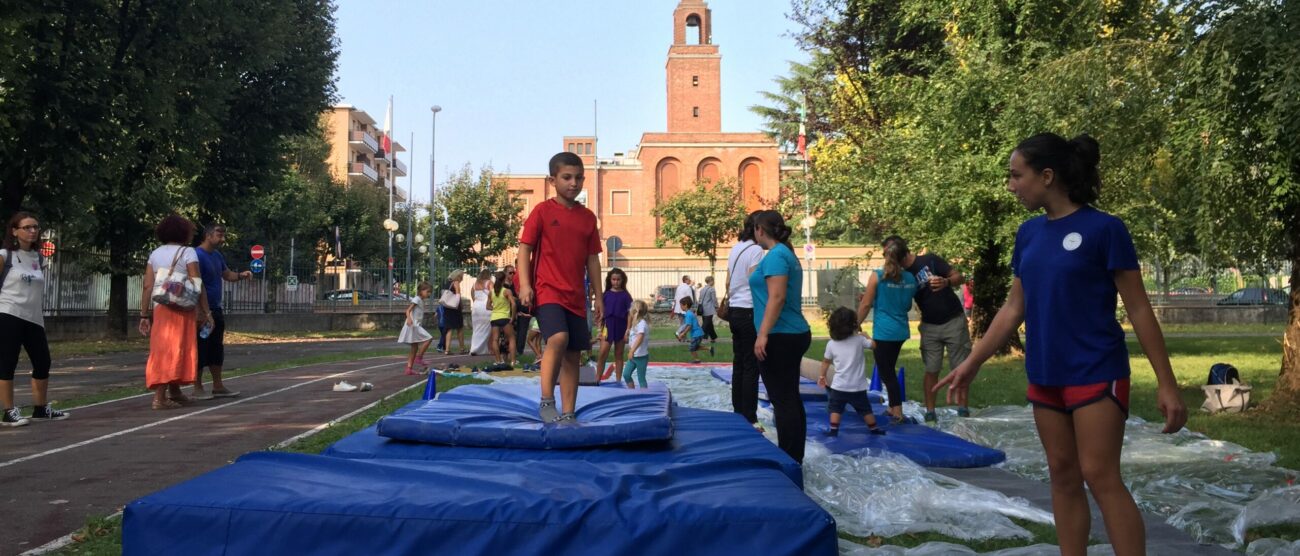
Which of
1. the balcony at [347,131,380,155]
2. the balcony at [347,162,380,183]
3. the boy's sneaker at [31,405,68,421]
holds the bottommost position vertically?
the boy's sneaker at [31,405,68,421]

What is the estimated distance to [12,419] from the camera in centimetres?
895

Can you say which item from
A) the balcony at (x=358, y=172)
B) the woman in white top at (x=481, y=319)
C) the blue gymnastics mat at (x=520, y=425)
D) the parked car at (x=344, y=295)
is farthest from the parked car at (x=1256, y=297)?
the balcony at (x=358, y=172)

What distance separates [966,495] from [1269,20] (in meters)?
6.33

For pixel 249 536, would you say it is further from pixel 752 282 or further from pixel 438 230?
pixel 438 230

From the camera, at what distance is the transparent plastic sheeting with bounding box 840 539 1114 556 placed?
4.66m

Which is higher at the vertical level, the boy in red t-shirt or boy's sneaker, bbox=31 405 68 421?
the boy in red t-shirt

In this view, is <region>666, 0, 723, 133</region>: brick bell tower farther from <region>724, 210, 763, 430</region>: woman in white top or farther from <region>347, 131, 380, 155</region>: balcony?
<region>724, 210, 763, 430</region>: woman in white top

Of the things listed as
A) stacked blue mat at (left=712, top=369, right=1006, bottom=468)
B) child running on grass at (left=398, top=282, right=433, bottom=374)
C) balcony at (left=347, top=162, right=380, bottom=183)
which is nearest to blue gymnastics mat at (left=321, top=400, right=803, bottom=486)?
stacked blue mat at (left=712, top=369, right=1006, bottom=468)

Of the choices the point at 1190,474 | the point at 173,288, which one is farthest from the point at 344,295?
the point at 1190,474

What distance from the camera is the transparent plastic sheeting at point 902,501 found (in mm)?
5340

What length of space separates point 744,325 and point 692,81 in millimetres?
71696

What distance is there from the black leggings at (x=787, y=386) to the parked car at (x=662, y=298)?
38.6 metres

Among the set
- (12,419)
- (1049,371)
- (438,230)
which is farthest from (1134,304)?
(438,230)

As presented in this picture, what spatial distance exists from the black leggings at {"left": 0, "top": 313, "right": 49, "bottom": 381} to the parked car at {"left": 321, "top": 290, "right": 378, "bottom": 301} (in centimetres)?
2876
